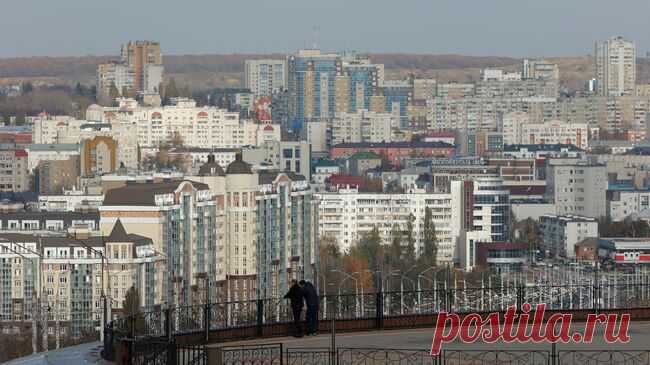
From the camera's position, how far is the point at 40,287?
4172 cm

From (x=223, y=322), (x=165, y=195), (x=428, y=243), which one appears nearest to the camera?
(x=223, y=322)

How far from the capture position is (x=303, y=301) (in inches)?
693

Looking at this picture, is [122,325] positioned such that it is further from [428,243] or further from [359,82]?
[359,82]

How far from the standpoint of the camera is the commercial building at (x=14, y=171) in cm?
8588

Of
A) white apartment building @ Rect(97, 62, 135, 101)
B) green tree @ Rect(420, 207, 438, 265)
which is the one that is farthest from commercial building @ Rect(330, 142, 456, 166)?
green tree @ Rect(420, 207, 438, 265)

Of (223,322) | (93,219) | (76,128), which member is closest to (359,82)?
(76,128)

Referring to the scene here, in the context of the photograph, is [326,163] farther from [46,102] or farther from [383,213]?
[46,102]

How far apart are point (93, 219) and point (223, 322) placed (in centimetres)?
3005

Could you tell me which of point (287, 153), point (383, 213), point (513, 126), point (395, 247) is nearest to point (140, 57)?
point (513, 126)

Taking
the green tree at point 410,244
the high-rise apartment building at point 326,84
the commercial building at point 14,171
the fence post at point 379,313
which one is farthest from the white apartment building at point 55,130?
the fence post at point 379,313

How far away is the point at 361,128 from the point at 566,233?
5738 cm

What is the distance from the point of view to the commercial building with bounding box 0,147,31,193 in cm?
8588

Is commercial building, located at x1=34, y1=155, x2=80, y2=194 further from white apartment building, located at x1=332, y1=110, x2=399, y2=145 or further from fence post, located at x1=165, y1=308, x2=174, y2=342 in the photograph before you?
fence post, located at x1=165, y1=308, x2=174, y2=342

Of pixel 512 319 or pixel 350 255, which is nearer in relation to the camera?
pixel 512 319
